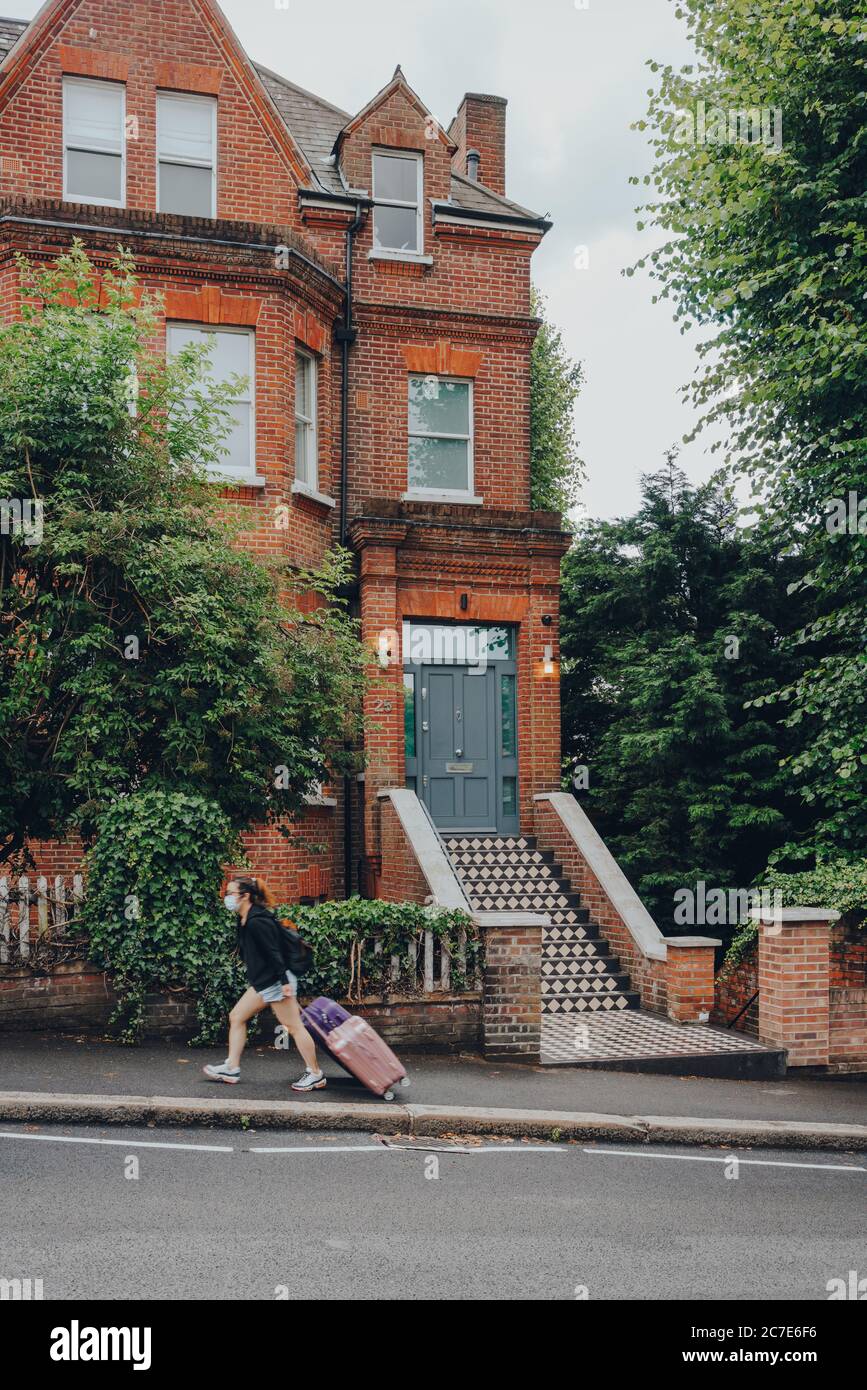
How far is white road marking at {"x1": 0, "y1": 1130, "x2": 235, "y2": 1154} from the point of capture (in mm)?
7500

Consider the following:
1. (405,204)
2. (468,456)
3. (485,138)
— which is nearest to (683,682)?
(468,456)

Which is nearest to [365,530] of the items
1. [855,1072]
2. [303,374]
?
[303,374]

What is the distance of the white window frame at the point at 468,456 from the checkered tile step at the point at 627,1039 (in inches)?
316

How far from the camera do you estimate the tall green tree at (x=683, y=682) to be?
16875mm

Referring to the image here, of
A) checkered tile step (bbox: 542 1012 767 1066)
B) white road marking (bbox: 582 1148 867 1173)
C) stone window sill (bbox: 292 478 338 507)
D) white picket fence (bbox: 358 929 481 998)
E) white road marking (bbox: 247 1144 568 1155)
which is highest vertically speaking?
stone window sill (bbox: 292 478 338 507)

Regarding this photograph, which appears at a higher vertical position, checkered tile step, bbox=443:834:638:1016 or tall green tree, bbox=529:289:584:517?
tall green tree, bbox=529:289:584:517

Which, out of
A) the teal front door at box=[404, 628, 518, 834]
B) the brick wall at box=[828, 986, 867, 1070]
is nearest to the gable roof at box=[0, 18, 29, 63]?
the teal front door at box=[404, 628, 518, 834]

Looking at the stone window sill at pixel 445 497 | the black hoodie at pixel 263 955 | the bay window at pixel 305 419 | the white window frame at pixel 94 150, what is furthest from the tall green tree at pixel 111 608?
the stone window sill at pixel 445 497

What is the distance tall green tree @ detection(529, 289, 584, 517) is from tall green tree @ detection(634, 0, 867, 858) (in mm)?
14859

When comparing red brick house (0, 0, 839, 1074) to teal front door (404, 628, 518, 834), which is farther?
teal front door (404, 628, 518, 834)

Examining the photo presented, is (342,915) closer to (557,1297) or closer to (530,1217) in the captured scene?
(530,1217)

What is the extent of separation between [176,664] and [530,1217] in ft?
19.3

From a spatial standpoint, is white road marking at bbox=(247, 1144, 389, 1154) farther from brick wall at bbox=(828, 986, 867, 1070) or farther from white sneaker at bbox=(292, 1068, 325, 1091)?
brick wall at bbox=(828, 986, 867, 1070)

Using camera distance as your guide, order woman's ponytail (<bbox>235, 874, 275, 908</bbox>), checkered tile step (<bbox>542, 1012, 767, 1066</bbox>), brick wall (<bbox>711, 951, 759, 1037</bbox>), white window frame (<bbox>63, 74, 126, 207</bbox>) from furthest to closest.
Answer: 1. white window frame (<bbox>63, 74, 126, 207</bbox>)
2. brick wall (<bbox>711, 951, 759, 1037</bbox>)
3. checkered tile step (<bbox>542, 1012, 767, 1066</bbox>)
4. woman's ponytail (<bbox>235, 874, 275, 908</bbox>)
